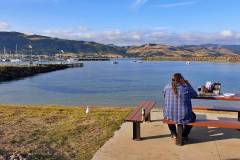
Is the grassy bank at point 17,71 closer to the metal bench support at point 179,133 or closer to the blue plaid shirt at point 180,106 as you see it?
the blue plaid shirt at point 180,106

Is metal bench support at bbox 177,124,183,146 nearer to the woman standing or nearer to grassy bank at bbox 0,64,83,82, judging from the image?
the woman standing

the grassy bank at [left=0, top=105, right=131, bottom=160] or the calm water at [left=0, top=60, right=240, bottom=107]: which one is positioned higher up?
the grassy bank at [left=0, top=105, right=131, bottom=160]

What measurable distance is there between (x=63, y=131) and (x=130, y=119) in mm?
1949

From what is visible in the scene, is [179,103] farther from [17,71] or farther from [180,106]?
[17,71]

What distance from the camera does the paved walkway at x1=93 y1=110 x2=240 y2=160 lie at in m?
7.86

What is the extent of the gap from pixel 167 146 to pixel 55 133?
2.77 meters

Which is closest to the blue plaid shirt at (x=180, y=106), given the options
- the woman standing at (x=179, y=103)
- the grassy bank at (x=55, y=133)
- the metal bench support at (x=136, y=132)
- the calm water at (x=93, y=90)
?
the woman standing at (x=179, y=103)

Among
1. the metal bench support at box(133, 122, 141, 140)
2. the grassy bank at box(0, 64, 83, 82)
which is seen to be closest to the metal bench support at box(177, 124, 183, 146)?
the metal bench support at box(133, 122, 141, 140)

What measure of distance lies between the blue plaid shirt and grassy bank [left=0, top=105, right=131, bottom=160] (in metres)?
1.52

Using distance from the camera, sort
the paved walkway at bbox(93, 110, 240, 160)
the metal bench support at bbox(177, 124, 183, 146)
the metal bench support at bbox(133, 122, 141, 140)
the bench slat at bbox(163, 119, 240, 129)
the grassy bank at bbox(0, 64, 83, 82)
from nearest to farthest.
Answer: the paved walkway at bbox(93, 110, 240, 160) < the bench slat at bbox(163, 119, 240, 129) < the metal bench support at bbox(177, 124, 183, 146) < the metal bench support at bbox(133, 122, 141, 140) < the grassy bank at bbox(0, 64, 83, 82)

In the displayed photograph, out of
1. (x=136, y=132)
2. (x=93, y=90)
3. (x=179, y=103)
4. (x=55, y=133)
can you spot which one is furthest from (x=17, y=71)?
(x=179, y=103)

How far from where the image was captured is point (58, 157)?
780cm

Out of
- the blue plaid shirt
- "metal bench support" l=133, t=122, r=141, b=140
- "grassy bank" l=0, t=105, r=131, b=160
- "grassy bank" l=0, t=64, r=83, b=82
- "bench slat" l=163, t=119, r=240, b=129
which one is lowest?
"grassy bank" l=0, t=64, r=83, b=82

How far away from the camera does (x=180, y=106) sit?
866 centimetres
